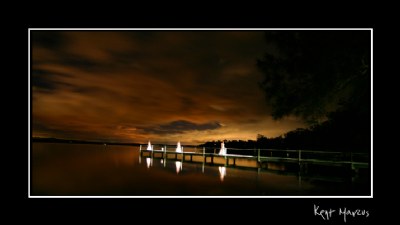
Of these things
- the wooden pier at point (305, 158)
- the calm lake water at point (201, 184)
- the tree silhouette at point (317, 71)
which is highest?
the tree silhouette at point (317, 71)

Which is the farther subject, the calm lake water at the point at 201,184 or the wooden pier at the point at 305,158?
the wooden pier at the point at 305,158

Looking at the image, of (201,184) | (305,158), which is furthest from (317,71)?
(305,158)

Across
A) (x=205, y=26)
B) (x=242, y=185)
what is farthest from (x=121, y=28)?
(x=242, y=185)

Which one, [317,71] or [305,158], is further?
[305,158]

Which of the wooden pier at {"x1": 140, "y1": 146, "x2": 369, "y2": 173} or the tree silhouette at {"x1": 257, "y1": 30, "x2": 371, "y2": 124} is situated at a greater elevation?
the tree silhouette at {"x1": 257, "y1": 30, "x2": 371, "y2": 124}

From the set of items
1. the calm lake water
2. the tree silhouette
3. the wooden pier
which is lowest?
the calm lake water

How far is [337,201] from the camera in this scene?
7852 mm

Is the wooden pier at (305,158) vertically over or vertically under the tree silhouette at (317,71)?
under

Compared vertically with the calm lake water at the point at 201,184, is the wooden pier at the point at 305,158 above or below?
above

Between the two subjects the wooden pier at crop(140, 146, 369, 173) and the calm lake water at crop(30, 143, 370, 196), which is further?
the wooden pier at crop(140, 146, 369, 173)

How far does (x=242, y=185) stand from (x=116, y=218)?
10.0 metres

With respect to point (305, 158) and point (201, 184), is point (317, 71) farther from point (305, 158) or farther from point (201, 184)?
point (305, 158)

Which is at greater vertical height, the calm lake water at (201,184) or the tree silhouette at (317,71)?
the tree silhouette at (317,71)

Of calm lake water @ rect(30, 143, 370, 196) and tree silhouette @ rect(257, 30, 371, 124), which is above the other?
tree silhouette @ rect(257, 30, 371, 124)
